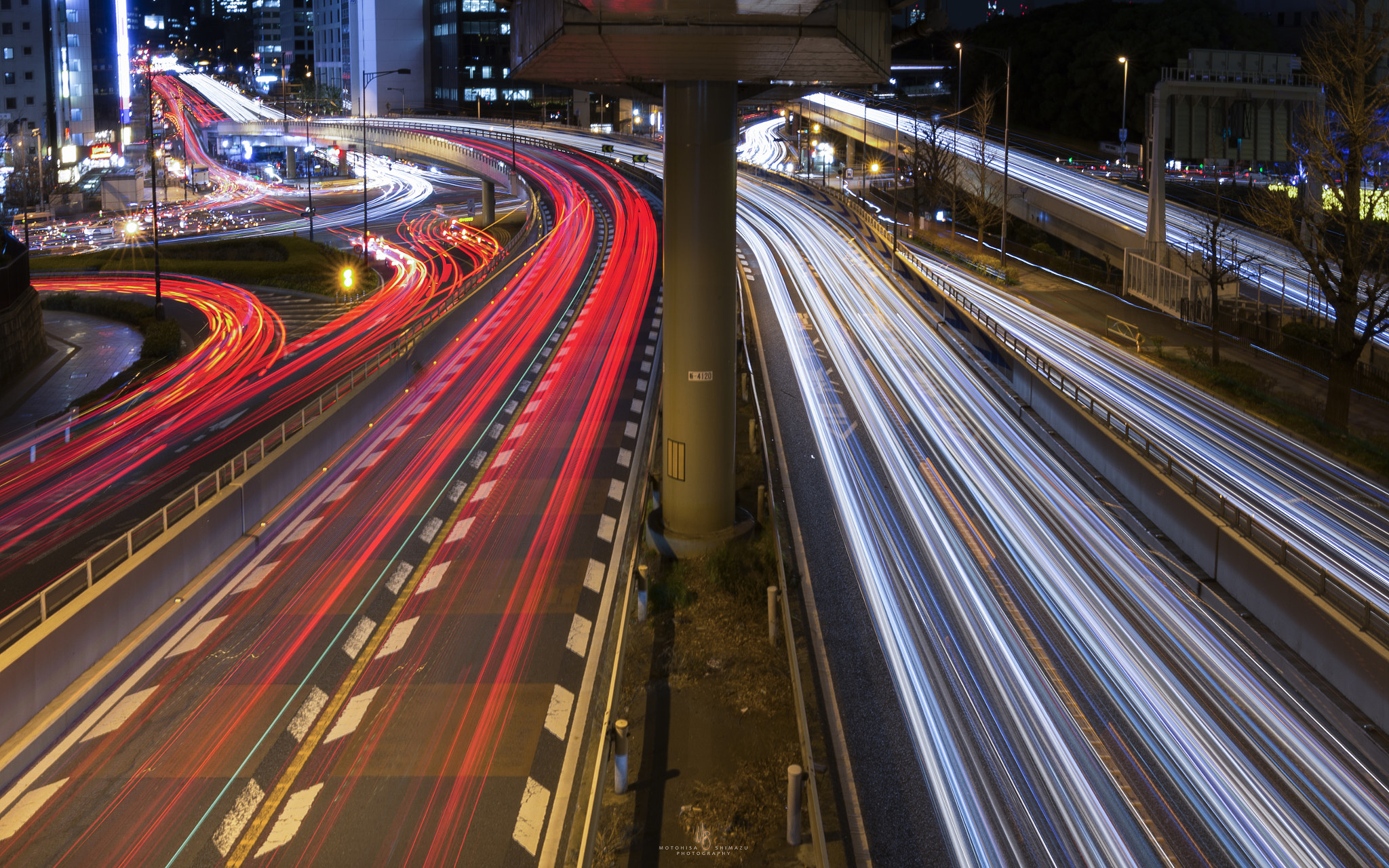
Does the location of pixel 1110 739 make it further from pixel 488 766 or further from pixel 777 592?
pixel 488 766

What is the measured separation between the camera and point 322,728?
11648 millimetres

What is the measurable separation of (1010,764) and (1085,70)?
85.9 meters

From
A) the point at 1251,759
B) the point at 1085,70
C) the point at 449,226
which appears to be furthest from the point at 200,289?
the point at 1085,70

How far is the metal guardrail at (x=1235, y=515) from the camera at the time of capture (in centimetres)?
1270

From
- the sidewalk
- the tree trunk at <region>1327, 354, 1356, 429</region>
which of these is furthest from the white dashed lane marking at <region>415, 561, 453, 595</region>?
the sidewalk

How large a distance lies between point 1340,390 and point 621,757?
21.0 m

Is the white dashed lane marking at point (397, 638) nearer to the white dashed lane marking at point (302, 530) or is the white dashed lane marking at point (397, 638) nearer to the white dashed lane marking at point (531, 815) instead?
the white dashed lane marking at point (531, 815)

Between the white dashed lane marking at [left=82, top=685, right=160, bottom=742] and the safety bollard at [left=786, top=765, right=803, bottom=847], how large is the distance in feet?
23.9

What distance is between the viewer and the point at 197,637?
14.1 meters

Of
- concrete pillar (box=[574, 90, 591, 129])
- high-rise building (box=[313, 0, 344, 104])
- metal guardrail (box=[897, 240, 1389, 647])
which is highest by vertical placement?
high-rise building (box=[313, 0, 344, 104])

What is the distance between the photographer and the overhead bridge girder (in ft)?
241

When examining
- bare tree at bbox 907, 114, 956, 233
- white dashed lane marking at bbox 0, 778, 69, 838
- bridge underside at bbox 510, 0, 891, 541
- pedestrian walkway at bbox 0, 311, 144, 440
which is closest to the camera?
white dashed lane marking at bbox 0, 778, 69, 838

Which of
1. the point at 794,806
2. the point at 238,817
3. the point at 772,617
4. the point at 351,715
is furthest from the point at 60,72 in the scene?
the point at 794,806

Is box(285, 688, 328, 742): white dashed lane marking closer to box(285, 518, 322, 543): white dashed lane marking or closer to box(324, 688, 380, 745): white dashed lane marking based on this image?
box(324, 688, 380, 745): white dashed lane marking
